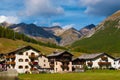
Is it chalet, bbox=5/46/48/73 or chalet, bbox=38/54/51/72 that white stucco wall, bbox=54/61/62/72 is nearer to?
chalet, bbox=38/54/51/72

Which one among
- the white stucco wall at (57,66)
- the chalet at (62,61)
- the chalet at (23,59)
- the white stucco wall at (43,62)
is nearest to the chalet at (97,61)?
the white stucco wall at (43,62)

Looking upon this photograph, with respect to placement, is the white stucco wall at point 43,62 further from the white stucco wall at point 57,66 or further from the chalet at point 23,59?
the white stucco wall at point 57,66

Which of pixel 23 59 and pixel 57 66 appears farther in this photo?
pixel 57 66

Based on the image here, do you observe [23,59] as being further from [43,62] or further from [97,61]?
[97,61]

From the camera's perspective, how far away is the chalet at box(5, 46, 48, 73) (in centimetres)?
14738

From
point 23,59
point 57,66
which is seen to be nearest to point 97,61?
point 57,66

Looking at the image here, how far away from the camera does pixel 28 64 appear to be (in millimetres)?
149625

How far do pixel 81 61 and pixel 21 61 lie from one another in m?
42.4

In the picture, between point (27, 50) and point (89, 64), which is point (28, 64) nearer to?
point (27, 50)

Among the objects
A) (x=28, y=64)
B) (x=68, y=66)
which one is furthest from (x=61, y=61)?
(x=28, y=64)

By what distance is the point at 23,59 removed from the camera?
14925cm

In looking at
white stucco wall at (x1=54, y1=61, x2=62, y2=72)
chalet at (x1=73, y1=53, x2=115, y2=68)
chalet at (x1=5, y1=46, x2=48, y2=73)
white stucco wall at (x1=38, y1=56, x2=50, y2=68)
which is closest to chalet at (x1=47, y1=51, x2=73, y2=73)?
white stucco wall at (x1=54, y1=61, x2=62, y2=72)

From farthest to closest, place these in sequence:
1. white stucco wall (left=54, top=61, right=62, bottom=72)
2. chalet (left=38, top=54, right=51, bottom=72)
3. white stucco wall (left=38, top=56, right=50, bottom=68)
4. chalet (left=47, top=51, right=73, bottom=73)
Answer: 1. white stucco wall (left=38, top=56, right=50, bottom=68)
2. chalet (left=38, top=54, right=51, bottom=72)
3. white stucco wall (left=54, top=61, right=62, bottom=72)
4. chalet (left=47, top=51, right=73, bottom=73)

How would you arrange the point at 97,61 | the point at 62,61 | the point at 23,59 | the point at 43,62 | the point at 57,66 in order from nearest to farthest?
1. the point at 23,59
2. the point at 62,61
3. the point at 57,66
4. the point at 43,62
5. the point at 97,61
